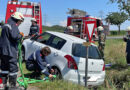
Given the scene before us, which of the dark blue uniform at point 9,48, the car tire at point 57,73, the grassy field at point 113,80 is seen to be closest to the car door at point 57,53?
the car tire at point 57,73

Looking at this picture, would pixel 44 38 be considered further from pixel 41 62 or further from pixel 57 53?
pixel 41 62

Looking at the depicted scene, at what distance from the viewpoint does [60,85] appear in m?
5.16

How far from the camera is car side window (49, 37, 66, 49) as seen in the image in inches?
244

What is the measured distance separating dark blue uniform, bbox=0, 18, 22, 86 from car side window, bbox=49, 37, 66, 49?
215 centimetres

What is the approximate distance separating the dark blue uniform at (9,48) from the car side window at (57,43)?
2.15 metres

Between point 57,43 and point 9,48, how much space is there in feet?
8.16

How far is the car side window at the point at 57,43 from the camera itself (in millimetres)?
6190

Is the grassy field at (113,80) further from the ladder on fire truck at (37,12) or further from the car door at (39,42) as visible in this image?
the ladder on fire truck at (37,12)

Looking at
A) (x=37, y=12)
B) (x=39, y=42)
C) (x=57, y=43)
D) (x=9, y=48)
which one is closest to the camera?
(x=9, y=48)

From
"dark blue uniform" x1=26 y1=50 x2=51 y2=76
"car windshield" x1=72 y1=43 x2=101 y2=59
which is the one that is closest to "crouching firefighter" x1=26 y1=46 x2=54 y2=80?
"dark blue uniform" x1=26 y1=50 x2=51 y2=76

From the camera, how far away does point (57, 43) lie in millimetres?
6445

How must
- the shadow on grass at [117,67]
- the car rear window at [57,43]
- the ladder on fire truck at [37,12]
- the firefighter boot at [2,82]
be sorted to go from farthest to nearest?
1. the ladder on fire truck at [37,12]
2. the shadow on grass at [117,67]
3. the car rear window at [57,43]
4. the firefighter boot at [2,82]

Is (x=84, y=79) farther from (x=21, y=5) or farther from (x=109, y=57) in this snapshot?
(x=21, y=5)

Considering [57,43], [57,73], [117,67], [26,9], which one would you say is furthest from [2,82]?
[26,9]
